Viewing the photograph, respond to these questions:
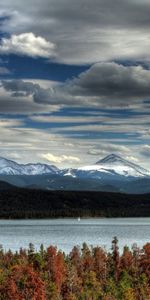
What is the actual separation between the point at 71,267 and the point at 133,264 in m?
19.7

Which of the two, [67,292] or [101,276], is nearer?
Result: [67,292]

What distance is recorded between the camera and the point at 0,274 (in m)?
140

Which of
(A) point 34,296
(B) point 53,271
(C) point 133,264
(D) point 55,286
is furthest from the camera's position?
(C) point 133,264

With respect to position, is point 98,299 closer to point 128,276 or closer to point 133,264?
point 128,276

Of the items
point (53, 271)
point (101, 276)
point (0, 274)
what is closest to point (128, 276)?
point (101, 276)

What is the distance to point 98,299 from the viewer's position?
124875 millimetres

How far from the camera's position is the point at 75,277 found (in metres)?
139

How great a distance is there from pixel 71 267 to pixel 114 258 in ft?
65.1

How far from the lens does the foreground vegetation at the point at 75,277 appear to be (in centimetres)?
12519

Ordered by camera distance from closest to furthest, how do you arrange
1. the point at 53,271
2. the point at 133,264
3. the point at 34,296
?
the point at 34,296
the point at 53,271
the point at 133,264

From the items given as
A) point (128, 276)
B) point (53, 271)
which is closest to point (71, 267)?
point (53, 271)

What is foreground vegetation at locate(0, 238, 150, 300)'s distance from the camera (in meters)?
125

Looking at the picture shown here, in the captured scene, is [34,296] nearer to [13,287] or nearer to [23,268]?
[13,287]

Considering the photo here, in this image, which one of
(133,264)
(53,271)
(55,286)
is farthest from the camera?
(133,264)
